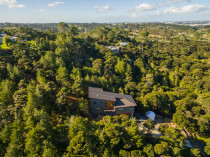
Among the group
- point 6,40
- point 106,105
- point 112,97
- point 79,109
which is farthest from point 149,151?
point 6,40

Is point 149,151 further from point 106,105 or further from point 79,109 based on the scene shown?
point 79,109

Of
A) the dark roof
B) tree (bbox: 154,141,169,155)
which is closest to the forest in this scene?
tree (bbox: 154,141,169,155)

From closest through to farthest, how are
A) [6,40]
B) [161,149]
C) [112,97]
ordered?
[161,149]
[112,97]
[6,40]

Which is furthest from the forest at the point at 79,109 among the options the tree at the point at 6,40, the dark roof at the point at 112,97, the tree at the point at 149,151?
the dark roof at the point at 112,97

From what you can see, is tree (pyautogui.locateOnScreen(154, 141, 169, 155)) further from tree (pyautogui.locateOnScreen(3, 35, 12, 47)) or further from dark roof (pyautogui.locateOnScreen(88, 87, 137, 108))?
tree (pyautogui.locateOnScreen(3, 35, 12, 47))

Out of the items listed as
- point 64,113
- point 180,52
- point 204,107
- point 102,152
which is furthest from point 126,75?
point 180,52

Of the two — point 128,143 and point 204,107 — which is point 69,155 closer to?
point 128,143

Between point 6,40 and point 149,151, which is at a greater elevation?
point 6,40

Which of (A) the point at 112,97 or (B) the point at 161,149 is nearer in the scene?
(B) the point at 161,149

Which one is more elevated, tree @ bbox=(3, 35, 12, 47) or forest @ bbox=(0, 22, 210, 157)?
tree @ bbox=(3, 35, 12, 47)

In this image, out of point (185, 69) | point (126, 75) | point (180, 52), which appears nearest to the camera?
point (126, 75)

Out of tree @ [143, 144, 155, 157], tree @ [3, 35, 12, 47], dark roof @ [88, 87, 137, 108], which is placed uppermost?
tree @ [3, 35, 12, 47]
